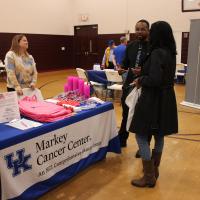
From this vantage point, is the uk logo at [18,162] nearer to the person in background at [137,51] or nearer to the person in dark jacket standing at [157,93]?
the person in dark jacket standing at [157,93]

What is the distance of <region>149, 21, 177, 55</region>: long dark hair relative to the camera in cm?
221

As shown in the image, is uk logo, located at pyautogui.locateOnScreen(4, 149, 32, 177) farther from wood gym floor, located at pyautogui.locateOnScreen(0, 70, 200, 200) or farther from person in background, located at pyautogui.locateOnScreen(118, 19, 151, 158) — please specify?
person in background, located at pyautogui.locateOnScreen(118, 19, 151, 158)

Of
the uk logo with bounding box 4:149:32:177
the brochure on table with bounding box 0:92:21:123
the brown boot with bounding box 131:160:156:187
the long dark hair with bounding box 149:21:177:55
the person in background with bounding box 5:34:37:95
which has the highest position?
the long dark hair with bounding box 149:21:177:55

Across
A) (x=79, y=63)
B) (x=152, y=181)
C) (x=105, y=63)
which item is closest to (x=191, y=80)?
(x=105, y=63)

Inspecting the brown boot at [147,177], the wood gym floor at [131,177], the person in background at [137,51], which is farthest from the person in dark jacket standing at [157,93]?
the person in background at [137,51]

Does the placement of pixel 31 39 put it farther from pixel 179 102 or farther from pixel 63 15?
pixel 179 102

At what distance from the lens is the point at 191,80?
599cm

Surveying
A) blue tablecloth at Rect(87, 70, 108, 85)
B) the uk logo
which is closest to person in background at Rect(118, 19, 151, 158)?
the uk logo

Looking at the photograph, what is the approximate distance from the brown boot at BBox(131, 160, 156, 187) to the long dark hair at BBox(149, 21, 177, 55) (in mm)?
995

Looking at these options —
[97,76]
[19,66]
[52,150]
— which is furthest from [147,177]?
[97,76]

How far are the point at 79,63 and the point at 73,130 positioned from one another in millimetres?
11696

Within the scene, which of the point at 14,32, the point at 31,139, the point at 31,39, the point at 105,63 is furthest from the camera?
the point at 31,39

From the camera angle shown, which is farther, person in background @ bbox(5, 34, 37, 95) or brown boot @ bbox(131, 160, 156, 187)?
person in background @ bbox(5, 34, 37, 95)

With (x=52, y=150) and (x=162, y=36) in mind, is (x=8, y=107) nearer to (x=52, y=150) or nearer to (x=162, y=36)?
(x=52, y=150)
